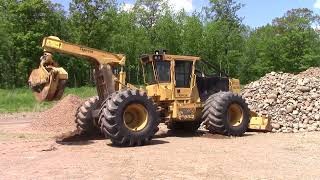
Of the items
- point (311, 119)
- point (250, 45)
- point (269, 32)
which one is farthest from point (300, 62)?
point (311, 119)

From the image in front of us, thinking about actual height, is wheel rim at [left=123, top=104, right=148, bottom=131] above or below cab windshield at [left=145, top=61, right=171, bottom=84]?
below

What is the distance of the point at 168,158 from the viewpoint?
1108 cm

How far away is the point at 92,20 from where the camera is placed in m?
47.5

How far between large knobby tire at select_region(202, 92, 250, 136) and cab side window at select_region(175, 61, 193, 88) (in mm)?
898

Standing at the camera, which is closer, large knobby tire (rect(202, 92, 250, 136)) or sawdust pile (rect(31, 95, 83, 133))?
large knobby tire (rect(202, 92, 250, 136))

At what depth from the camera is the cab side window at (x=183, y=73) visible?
15.5 meters

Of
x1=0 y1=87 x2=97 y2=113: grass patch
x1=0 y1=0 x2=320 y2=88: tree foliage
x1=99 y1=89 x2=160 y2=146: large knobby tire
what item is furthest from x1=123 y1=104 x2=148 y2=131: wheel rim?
x1=0 y1=0 x2=320 y2=88: tree foliage

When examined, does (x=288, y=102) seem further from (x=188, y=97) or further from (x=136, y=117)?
(x=136, y=117)

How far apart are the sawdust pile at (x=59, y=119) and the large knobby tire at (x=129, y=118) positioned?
549 cm

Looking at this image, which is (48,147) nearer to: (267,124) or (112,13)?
(267,124)

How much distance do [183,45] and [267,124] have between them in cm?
3715

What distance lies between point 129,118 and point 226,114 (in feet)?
10.7

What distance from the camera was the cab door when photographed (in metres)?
15.4

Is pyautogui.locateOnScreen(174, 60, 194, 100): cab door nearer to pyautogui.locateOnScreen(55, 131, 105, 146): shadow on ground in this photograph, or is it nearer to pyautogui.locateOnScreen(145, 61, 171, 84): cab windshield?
pyautogui.locateOnScreen(145, 61, 171, 84): cab windshield
